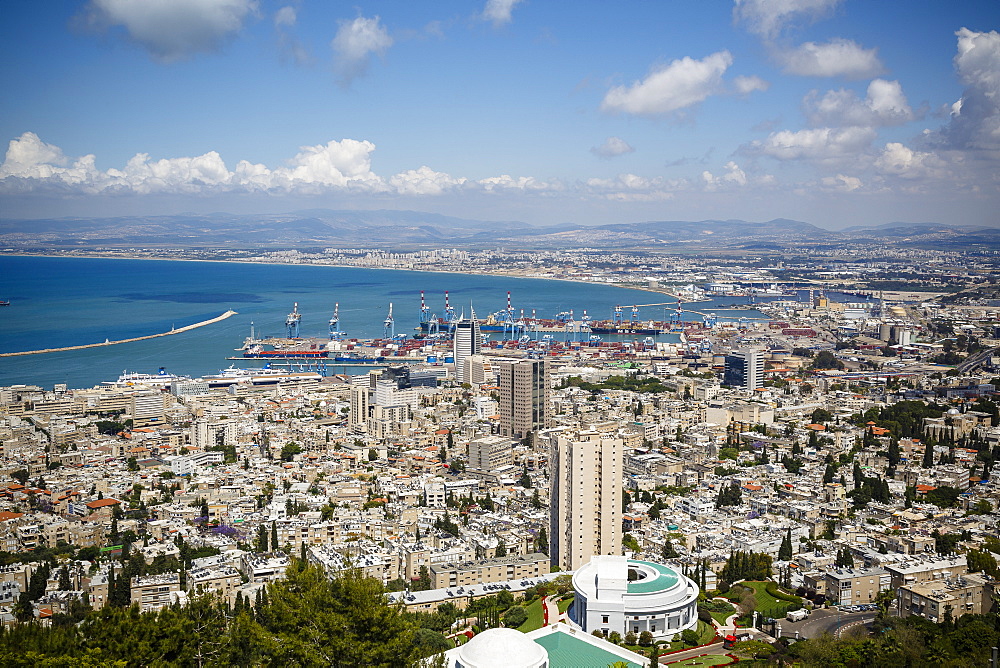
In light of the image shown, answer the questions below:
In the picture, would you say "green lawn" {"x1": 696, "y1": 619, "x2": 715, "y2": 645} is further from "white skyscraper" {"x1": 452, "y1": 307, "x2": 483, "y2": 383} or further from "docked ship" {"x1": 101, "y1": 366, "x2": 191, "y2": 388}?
"white skyscraper" {"x1": 452, "y1": 307, "x2": 483, "y2": 383}

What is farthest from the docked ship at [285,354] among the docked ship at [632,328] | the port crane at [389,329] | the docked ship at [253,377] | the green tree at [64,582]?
the green tree at [64,582]

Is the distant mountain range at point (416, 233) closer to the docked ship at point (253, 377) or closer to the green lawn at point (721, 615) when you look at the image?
the docked ship at point (253, 377)

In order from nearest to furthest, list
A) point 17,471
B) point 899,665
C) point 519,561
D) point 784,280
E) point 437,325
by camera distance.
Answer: point 899,665, point 519,561, point 17,471, point 437,325, point 784,280

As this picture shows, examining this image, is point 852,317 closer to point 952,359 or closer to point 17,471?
point 952,359

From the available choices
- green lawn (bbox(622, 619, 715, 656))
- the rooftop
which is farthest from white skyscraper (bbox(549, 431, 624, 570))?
green lawn (bbox(622, 619, 715, 656))

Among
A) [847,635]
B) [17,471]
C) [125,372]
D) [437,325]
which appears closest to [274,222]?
[437,325]

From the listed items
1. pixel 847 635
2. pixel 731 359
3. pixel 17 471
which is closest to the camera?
pixel 847 635

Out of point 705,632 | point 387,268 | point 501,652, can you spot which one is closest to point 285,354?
point 705,632
